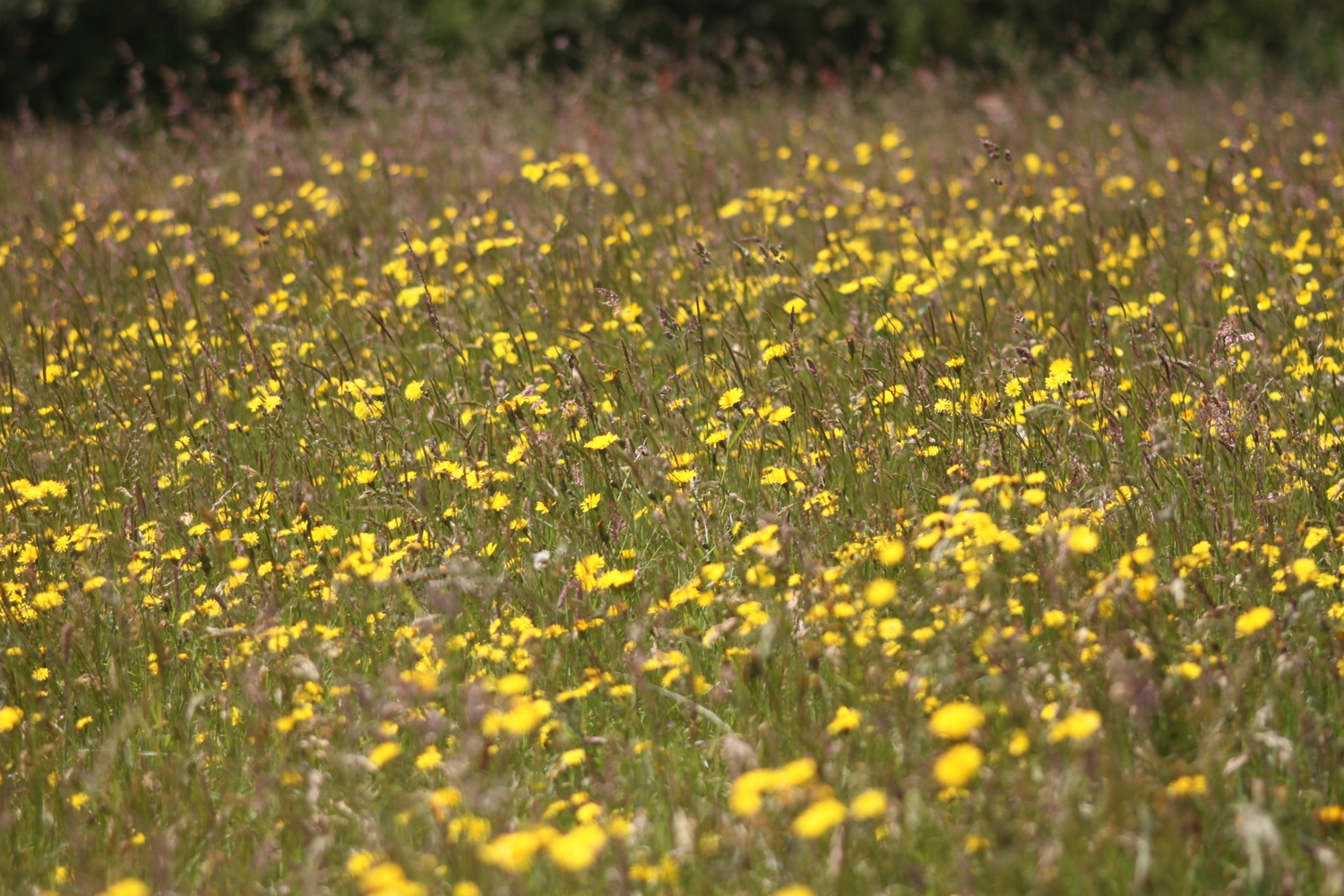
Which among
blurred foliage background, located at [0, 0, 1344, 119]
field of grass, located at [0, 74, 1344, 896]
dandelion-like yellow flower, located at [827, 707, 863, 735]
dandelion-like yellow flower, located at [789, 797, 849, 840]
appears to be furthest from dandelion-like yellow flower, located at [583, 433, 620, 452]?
blurred foliage background, located at [0, 0, 1344, 119]

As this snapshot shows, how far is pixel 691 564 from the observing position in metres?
2.94

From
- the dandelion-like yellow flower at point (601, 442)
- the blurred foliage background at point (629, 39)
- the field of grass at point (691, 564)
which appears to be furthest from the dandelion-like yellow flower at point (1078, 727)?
the blurred foliage background at point (629, 39)

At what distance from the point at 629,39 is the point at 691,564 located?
28.4 feet

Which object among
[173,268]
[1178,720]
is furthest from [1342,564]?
[173,268]

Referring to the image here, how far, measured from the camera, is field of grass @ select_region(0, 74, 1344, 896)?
76.2 inches

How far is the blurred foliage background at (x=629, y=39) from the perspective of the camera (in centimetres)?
1015

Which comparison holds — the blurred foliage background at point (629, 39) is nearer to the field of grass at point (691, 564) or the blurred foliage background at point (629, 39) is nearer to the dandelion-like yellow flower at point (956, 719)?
the field of grass at point (691, 564)

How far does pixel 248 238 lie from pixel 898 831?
15.0ft

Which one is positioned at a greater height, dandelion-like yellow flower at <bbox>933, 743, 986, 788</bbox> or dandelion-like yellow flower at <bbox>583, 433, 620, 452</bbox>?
dandelion-like yellow flower at <bbox>933, 743, 986, 788</bbox>

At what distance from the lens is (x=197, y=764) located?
241 cm

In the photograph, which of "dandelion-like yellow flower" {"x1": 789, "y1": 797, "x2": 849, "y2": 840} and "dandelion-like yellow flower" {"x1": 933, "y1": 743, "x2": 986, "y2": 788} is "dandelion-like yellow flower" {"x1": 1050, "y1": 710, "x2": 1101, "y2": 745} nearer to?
"dandelion-like yellow flower" {"x1": 933, "y1": 743, "x2": 986, "y2": 788}

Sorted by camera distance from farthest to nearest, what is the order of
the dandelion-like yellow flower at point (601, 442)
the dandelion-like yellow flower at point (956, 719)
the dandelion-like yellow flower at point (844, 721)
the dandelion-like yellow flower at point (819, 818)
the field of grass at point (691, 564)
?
the dandelion-like yellow flower at point (601, 442) < the dandelion-like yellow flower at point (844, 721) < the field of grass at point (691, 564) < the dandelion-like yellow flower at point (956, 719) < the dandelion-like yellow flower at point (819, 818)

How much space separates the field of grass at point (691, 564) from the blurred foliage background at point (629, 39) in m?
5.04

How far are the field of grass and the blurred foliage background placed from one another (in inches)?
198
